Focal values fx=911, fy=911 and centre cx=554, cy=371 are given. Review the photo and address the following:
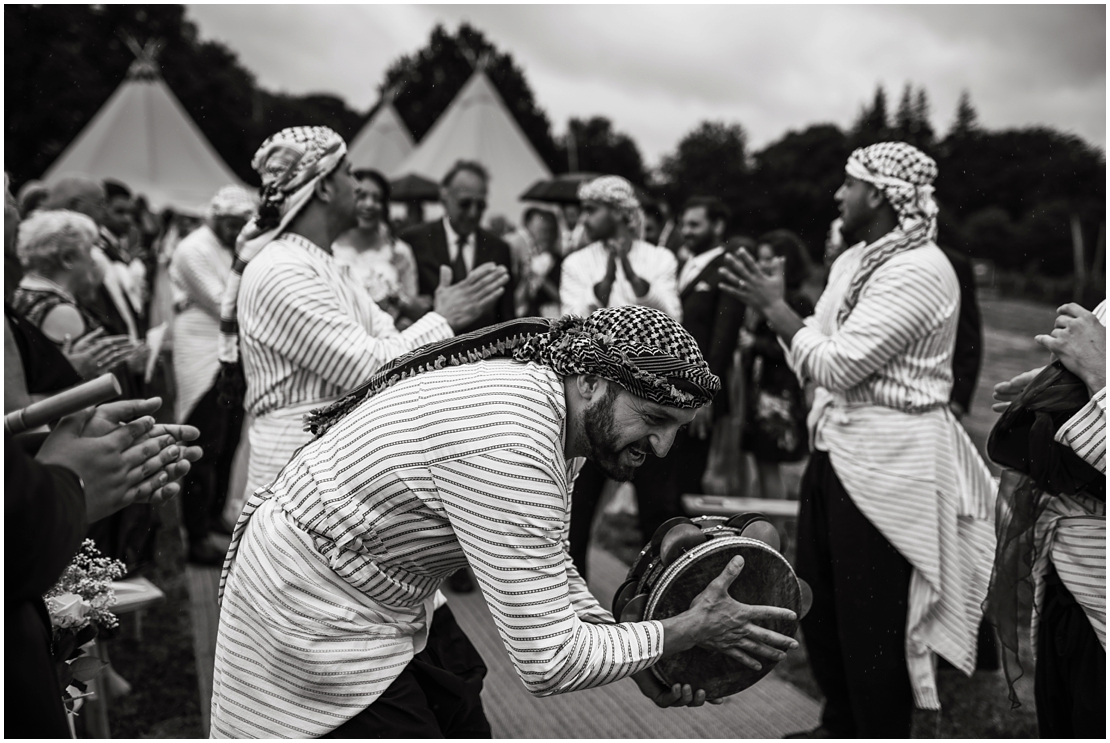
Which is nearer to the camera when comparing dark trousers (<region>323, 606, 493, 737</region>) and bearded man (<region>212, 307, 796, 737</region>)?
bearded man (<region>212, 307, 796, 737</region>)

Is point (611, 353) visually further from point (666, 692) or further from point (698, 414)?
point (698, 414)

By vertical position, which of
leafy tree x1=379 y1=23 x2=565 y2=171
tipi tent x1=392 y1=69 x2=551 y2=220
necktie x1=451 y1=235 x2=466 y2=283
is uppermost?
leafy tree x1=379 y1=23 x2=565 y2=171

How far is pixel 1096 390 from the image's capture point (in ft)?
8.00

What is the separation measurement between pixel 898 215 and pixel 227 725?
294 centimetres

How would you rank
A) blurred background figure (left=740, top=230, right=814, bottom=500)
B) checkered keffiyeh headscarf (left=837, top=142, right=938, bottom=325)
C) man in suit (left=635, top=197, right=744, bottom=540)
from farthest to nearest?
blurred background figure (left=740, top=230, right=814, bottom=500)
man in suit (left=635, top=197, right=744, bottom=540)
checkered keffiyeh headscarf (left=837, top=142, right=938, bottom=325)

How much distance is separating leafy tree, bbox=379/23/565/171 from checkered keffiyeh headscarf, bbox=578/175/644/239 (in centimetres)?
3934

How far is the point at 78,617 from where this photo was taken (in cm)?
252

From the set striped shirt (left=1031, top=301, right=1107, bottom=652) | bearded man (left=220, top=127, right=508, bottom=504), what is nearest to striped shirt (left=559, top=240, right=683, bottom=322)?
bearded man (left=220, top=127, right=508, bottom=504)

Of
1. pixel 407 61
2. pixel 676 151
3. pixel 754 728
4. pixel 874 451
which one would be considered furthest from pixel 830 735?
pixel 407 61

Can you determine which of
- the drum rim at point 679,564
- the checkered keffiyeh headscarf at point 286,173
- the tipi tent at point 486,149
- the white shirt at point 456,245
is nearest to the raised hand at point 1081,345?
the drum rim at point 679,564

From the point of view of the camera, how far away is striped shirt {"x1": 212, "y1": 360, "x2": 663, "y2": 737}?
1882 mm

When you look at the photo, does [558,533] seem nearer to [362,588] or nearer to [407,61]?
[362,588]

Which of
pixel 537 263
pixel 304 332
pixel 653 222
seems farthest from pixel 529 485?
pixel 537 263

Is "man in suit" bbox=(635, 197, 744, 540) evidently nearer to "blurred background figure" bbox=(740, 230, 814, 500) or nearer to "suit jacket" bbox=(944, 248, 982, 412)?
"blurred background figure" bbox=(740, 230, 814, 500)
